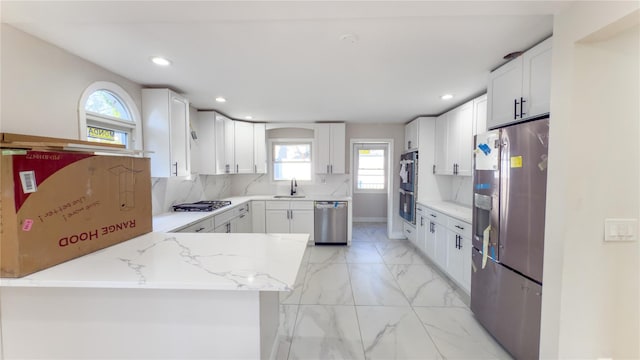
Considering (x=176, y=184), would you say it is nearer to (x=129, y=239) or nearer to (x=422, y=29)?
(x=129, y=239)

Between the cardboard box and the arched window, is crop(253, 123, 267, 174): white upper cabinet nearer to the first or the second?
the arched window

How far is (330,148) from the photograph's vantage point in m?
4.67

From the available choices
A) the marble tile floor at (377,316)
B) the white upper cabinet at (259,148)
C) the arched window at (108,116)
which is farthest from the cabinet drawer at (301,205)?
the arched window at (108,116)

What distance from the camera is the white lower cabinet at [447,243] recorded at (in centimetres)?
265

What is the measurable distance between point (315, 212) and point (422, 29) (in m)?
3.35

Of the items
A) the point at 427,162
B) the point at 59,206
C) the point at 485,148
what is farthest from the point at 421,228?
the point at 59,206

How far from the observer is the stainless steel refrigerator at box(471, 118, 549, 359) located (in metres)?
1.58

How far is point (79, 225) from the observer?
1.27 metres

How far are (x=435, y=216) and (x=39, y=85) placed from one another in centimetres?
409

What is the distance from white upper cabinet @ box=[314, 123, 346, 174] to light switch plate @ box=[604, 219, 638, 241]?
359 centimetres

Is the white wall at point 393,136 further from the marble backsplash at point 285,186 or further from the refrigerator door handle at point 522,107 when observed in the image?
the refrigerator door handle at point 522,107

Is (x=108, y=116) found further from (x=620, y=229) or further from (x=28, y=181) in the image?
(x=620, y=229)

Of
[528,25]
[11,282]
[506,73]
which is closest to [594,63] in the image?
[528,25]

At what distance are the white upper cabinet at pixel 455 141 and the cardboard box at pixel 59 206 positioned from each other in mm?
3490
